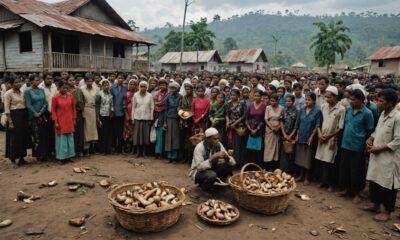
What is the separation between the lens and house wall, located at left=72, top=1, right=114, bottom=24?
20484 millimetres

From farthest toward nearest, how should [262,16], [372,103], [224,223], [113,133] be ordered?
[262,16] < [113,133] < [372,103] < [224,223]

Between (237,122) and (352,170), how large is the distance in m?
2.29

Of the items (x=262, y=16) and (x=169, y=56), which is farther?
(x=262, y=16)

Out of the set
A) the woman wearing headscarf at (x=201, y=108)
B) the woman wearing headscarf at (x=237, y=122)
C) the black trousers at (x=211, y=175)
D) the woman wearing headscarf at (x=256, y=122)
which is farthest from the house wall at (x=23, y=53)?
the black trousers at (x=211, y=175)

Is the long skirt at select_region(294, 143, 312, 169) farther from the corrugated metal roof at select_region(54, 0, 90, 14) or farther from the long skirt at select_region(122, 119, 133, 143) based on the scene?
the corrugated metal roof at select_region(54, 0, 90, 14)

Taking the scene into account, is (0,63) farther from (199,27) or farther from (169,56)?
(199,27)

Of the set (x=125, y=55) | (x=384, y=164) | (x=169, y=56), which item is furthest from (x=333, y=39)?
(x=384, y=164)

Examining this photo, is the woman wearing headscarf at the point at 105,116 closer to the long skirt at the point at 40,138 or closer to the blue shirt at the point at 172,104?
the long skirt at the point at 40,138

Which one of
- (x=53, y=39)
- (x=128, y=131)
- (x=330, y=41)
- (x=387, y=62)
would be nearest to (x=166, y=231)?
(x=128, y=131)

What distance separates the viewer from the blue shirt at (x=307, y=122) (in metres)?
5.42

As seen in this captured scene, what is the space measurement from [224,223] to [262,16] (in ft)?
573

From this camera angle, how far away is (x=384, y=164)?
414 centimetres

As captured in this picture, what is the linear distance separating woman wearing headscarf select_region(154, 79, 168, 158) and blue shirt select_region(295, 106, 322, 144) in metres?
3.04

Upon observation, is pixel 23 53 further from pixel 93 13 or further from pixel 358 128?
pixel 358 128
